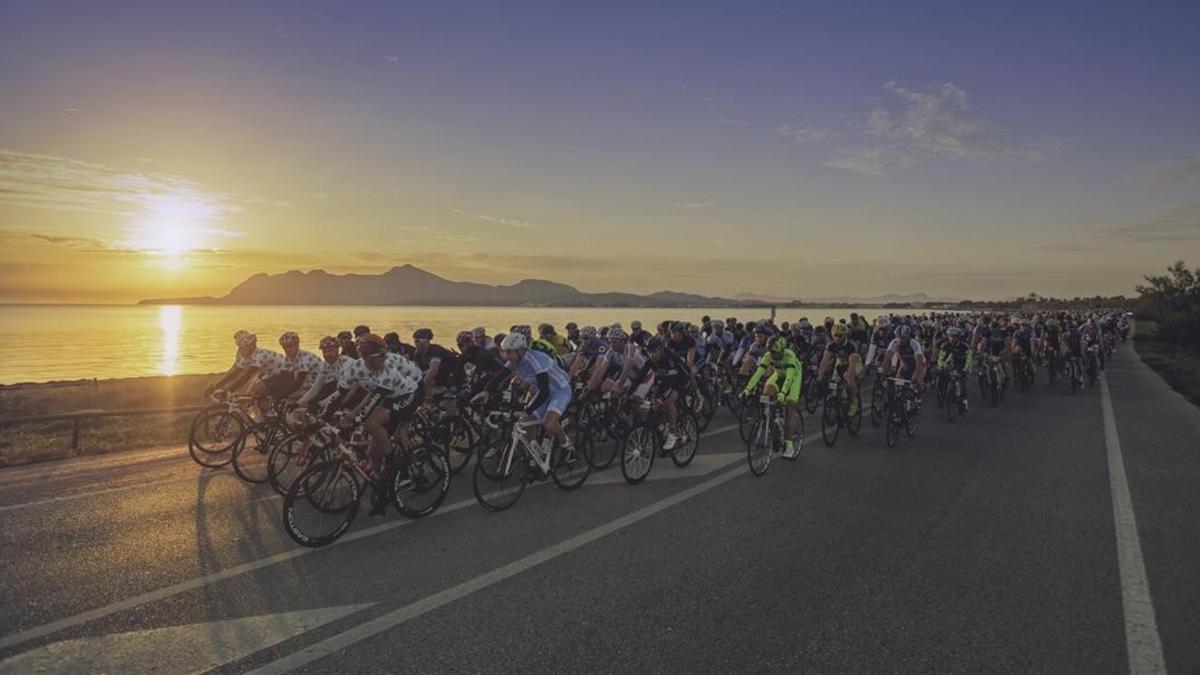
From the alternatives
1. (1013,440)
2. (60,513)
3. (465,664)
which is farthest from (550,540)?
(1013,440)

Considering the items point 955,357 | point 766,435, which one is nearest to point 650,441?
point 766,435

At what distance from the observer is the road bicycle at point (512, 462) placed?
8.04 metres

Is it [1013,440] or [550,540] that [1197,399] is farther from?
[550,540]

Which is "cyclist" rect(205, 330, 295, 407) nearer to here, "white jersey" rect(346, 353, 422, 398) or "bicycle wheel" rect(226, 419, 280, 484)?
"bicycle wheel" rect(226, 419, 280, 484)

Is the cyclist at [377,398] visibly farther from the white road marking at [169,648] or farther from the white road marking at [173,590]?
the white road marking at [169,648]

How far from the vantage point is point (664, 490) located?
8906 mm

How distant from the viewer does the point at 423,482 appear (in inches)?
315

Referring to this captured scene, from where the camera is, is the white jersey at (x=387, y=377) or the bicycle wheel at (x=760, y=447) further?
the bicycle wheel at (x=760, y=447)

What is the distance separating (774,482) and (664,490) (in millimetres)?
1595

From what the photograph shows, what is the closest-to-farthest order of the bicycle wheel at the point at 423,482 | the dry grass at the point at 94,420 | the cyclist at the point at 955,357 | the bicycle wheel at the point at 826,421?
the bicycle wheel at the point at 423,482 < the bicycle wheel at the point at 826,421 < the dry grass at the point at 94,420 < the cyclist at the point at 955,357

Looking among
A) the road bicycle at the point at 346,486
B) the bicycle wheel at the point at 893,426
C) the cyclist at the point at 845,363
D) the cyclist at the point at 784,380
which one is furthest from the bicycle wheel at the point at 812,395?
the road bicycle at the point at 346,486

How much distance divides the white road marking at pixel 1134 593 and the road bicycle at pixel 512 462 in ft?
18.9

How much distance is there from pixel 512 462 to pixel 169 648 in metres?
4.13

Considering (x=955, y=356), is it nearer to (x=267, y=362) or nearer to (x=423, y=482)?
(x=423, y=482)
